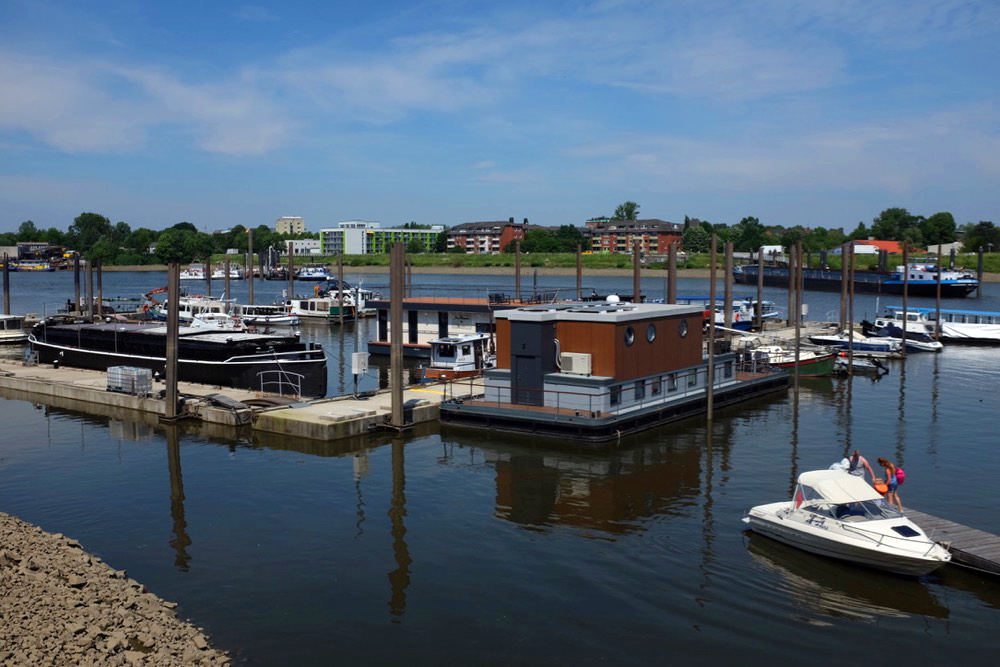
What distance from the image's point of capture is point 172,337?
104ft

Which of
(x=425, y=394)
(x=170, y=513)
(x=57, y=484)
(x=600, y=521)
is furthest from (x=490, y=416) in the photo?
(x=57, y=484)

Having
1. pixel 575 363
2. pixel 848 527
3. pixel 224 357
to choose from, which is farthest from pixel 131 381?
pixel 848 527

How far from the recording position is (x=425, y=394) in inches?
1425

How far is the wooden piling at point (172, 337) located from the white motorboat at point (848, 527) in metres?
20.6

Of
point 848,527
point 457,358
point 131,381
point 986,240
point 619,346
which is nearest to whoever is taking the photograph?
point 848,527

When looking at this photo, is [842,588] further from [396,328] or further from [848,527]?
[396,328]

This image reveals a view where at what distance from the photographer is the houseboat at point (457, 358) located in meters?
41.9

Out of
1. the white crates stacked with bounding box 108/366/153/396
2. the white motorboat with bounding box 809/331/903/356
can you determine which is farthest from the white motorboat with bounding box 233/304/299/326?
the white motorboat with bounding box 809/331/903/356

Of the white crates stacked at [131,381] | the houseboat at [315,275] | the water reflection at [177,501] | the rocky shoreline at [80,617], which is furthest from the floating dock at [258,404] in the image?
the houseboat at [315,275]

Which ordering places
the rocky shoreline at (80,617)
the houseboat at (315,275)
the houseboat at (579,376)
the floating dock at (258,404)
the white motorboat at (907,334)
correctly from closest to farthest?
1. the rocky shoreline at (80,617)
2. the houseboat at (579,376)
3. the floating dock at (258,404)
4. the white motorboat at (907,334)
5. the houseboat at (315,275)

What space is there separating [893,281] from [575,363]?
328ft

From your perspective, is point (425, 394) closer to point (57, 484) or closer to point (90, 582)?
point (57, 484)

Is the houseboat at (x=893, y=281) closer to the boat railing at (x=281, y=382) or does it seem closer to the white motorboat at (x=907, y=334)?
the white motorboat at (x=907, y=334)

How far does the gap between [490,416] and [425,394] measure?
5877mm
